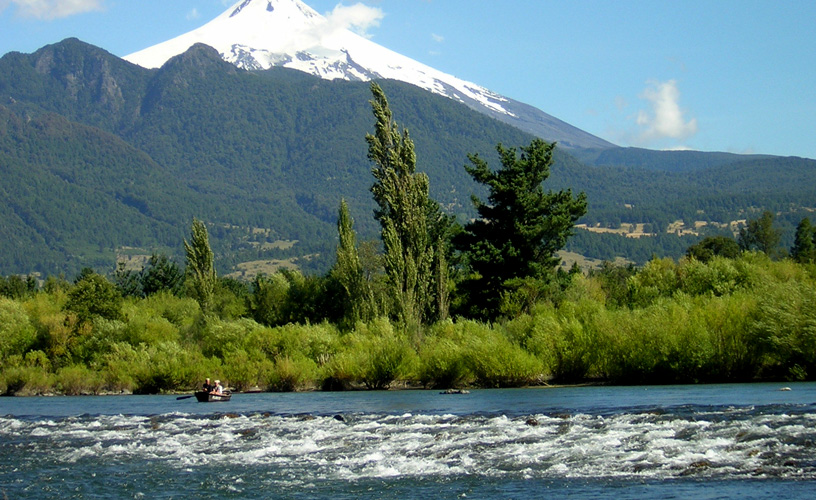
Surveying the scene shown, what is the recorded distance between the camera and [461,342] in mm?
64875

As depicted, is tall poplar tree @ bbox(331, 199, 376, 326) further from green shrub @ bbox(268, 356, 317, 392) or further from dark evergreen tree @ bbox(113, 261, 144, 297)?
dark evergreen tree @ bbox(113, 261, 144, 297)

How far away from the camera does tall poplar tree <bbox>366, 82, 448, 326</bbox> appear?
72750 mm

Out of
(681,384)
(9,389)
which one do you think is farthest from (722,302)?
(9,389)

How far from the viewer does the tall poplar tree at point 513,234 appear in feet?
257

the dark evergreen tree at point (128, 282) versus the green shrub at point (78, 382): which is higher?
the dark evergreen tree at point (128, 282)

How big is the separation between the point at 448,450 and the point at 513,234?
48255mm

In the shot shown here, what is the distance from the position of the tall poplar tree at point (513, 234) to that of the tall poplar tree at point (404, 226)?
4082mm

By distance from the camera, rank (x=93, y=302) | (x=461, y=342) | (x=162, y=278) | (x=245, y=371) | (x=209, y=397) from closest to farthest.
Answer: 1. (x=209, y=397)
2. (x=461, y=342)
3. (x=245, y=371)
4. (x=93, y=302)
5. (x=162, y=278)

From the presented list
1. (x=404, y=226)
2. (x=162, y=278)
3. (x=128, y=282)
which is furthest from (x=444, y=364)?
(x=128, y=282)

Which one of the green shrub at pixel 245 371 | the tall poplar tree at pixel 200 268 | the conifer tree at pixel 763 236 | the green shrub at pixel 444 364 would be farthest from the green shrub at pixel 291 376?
the conifer tree at pixel 763 236

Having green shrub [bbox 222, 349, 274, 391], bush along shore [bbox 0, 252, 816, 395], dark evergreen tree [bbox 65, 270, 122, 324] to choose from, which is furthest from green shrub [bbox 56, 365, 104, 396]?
green shrub [bbox 222, 349, 274, 391]

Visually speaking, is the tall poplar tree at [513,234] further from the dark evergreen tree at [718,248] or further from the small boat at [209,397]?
the dark evergreen tree at [718,248]

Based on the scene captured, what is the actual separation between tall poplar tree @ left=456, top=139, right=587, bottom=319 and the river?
1137 inches

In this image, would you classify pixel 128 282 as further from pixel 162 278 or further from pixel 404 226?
pixel 404 226
